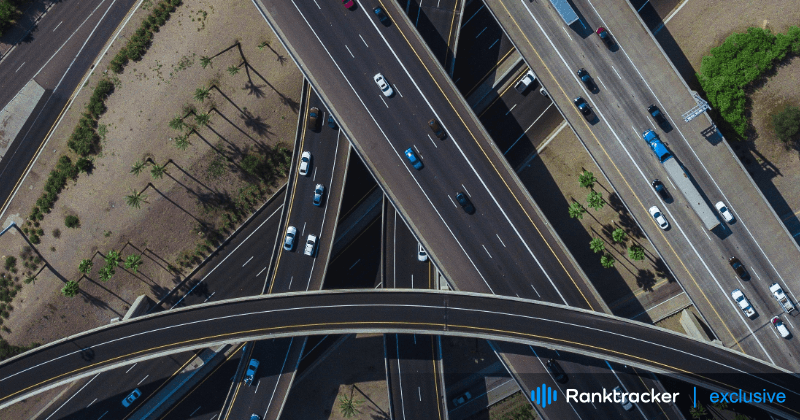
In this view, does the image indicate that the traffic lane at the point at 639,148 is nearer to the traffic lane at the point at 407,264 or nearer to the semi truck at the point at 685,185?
the semi truck at the point at 685,185

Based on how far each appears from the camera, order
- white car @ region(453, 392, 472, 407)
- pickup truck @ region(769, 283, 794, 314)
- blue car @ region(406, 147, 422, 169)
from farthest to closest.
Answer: white car @ region(453, 392, 472, 407) → blue car @ region(406, 147, 422, 169) → pickup truck @ region(769, 283, 794, 314)

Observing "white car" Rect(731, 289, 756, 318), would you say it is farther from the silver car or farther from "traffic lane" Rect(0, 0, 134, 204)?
"traffic lane" Rect(0, 0, 134, 204)

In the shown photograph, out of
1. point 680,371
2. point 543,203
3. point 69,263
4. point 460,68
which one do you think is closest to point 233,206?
point 69,263

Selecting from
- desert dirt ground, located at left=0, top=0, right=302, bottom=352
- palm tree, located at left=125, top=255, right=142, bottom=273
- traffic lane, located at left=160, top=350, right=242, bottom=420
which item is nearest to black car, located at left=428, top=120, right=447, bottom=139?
desert dirt ground, located at left=0, top=0, right=302, bottom=352

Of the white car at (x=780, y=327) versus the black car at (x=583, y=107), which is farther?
the black car at (x=583, y=107)

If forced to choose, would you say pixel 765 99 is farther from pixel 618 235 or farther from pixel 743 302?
pixel 743 302

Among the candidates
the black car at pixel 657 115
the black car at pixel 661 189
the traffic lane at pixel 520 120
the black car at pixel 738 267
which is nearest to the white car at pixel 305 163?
the traffic lane at pixel 520 120

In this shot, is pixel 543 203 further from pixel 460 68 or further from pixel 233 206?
pixel 233 206
